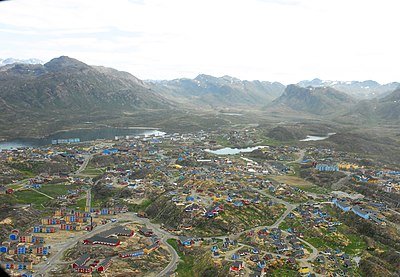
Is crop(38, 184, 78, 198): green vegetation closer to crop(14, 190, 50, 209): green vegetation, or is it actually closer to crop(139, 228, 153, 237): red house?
crop(14, 190, 50, 209): green vegetation

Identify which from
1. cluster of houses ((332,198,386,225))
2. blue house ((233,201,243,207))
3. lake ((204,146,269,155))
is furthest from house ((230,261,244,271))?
lake ((204,146,269,155))

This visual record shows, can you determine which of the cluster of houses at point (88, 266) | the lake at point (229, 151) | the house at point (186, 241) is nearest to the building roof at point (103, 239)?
the cluster of houses at point (88, 266)

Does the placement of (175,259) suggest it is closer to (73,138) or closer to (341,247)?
(341,247)

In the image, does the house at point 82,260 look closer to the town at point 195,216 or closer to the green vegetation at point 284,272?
the town at point 195,216

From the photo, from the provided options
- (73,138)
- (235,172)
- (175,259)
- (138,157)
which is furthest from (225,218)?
(73,138)

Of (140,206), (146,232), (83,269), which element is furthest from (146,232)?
(83,269)

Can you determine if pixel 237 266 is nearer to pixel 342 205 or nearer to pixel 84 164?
pixel 342 205
